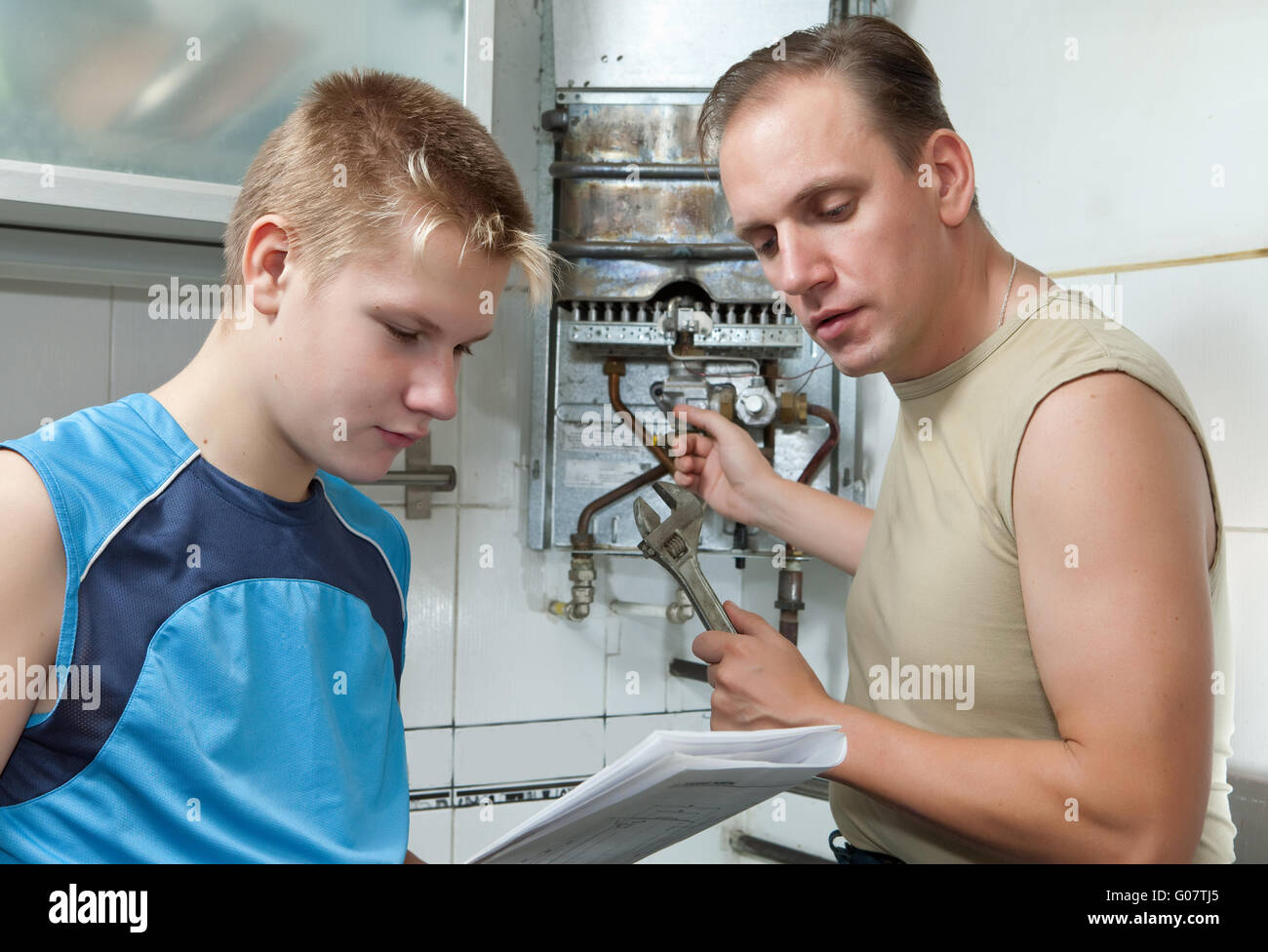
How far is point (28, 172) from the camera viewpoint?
0.99m

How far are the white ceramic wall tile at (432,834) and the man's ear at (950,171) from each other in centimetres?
121

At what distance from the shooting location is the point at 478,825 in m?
1.63

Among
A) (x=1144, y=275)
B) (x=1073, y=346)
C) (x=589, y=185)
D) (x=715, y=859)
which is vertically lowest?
(x=715, y=859)

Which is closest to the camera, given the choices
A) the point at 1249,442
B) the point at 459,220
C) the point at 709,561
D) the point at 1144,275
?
the point at 459,220

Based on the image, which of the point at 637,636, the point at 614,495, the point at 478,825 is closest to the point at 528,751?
the point at 478,825

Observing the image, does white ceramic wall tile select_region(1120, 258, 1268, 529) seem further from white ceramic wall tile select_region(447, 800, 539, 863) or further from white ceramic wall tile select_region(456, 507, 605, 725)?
white ceramic wall tile select_region(447, 800, 539, 863)

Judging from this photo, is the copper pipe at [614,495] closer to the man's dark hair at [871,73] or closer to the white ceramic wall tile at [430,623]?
the white ceramic wall tile at [430,623]

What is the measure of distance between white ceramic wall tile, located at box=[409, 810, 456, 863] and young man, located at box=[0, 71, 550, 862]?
0.75 m

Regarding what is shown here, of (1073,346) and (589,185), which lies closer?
(1073,346)

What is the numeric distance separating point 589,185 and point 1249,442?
3.26ft

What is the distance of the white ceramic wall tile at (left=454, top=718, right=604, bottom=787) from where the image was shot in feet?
5.36
